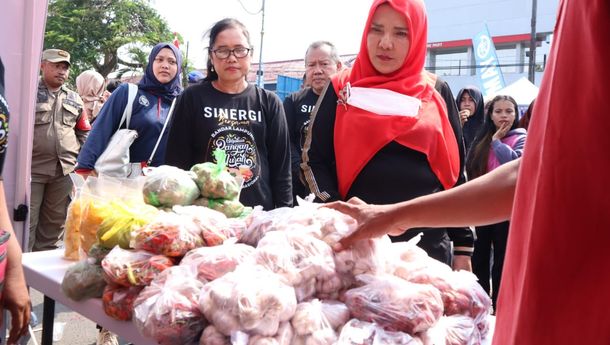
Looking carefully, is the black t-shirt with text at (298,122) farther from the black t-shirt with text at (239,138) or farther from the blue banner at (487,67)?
the blue banner at (487,67)

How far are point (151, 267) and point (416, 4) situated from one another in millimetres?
1526

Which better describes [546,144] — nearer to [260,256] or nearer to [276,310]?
[276,310]

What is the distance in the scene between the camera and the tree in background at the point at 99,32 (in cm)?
2436

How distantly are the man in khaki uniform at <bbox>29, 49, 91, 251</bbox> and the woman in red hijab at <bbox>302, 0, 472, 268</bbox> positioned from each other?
323cm

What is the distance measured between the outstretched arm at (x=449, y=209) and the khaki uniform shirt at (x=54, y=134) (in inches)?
151

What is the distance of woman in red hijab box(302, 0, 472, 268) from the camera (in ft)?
6.77

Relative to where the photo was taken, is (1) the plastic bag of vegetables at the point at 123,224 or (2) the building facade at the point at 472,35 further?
(2) the building facade at the point at 472,35

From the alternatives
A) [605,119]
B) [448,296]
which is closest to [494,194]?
[448,296]

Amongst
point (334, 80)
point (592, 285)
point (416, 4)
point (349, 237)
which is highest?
point (416, 4)

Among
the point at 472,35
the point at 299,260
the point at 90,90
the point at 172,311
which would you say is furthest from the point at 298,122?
the point at 472,35

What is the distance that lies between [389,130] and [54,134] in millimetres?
3607

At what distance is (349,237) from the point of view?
4.32 feet

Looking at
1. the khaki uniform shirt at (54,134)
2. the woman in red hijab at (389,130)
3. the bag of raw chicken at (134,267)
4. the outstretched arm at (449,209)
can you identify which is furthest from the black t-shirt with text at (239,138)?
the khaki uniform shirt at (54,134)

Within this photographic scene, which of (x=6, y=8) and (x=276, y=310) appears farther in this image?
(x=6, y=8)
